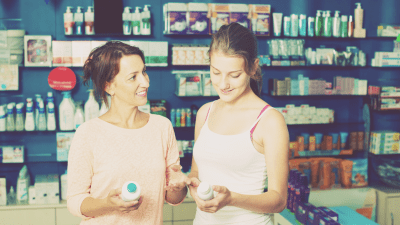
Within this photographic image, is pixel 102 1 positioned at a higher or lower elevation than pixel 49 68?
higher

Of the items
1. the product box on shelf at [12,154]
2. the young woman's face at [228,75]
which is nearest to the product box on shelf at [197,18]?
the product box on shelf at [12,154]

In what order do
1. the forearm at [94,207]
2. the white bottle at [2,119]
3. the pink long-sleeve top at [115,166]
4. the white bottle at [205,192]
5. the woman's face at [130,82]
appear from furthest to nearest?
the white bottle at [2,119], the woman's face at [130,82], the pink long-sleeve top at [115,166], the forearm at [94,207], the white bottle at [205,192]

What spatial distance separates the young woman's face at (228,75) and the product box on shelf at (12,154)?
3197mm

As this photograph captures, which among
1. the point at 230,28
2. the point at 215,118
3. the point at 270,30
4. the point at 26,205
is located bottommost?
the point at 26,205

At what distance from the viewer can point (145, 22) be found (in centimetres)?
393

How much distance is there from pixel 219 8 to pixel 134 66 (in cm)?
255

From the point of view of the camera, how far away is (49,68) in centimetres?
402

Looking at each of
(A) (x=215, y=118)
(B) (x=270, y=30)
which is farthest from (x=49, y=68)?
(A) (x=215, y=118)

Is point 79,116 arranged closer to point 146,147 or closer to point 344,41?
point 146,147

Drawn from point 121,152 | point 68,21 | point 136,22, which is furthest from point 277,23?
point 121,152

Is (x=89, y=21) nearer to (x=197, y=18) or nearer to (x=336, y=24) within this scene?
(x=197, y=18)

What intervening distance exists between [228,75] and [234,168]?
40cm

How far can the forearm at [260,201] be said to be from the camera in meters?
1.33

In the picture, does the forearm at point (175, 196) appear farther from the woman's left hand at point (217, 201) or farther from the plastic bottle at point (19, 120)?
the plastic bottle at point (19, 120)
